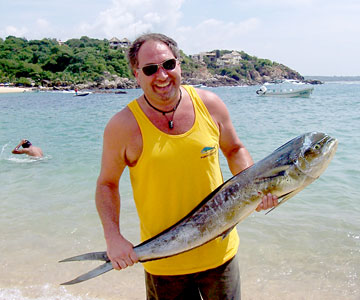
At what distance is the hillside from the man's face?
61.5 meters

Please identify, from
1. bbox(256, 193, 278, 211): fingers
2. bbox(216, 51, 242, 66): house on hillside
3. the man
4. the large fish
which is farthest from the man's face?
bbox(216, 51, 242, 66): house on hillside

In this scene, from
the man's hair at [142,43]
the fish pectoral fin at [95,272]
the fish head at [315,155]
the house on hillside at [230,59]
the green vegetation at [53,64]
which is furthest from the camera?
the house on hillside at [230,59]

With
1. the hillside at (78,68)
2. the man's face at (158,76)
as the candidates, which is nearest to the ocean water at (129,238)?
the man's face at (158,76)

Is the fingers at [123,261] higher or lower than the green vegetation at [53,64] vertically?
lower

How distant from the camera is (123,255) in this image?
2.14 m

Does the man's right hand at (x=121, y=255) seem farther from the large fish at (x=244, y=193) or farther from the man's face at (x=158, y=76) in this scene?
the man's face at (x=158, y=76)

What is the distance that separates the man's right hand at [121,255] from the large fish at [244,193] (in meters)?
0.04

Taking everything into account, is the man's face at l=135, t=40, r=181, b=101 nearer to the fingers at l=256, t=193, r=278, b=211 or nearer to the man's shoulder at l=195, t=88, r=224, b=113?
→ the man's shoulder at l=195, t=88, r=224, b=113

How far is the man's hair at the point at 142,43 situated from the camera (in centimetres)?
226

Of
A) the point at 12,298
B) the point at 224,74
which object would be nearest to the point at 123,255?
the point at 12,298

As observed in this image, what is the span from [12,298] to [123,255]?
2.27 m

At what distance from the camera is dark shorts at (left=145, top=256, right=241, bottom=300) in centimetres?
227

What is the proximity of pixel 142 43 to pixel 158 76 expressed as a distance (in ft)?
0.85

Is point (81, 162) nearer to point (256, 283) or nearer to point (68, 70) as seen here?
point (256, 283)
